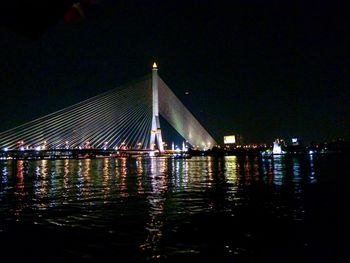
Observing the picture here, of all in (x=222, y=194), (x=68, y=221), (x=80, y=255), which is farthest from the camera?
(x=222, y=194)

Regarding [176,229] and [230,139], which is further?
[230,139]

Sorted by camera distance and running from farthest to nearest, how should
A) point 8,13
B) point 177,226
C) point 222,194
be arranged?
point 222,194 → point 177,226 → point 8,13

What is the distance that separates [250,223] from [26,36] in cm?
987

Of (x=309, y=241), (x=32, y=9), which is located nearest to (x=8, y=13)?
(x=32, y=9)

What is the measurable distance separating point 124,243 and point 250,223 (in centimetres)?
385

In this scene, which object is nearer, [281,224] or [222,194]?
[281,224]

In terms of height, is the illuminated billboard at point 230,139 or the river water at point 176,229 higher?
the illuminated billboard at point 230,139

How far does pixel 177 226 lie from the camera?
10.6 meters

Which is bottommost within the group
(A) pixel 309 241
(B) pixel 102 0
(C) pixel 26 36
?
(A) pixel 309 241

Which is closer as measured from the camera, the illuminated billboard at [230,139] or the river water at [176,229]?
the river water at [176,229]

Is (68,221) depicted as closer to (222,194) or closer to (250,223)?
(250,223)

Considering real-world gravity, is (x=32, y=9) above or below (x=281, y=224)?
above

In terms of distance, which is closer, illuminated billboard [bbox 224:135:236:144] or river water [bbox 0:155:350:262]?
river water [bbox 0:155:350:262]

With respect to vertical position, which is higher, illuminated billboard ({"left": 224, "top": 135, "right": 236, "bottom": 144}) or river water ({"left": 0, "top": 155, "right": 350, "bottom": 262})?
illuminated billboard ({"left": 224, "top": 135, "right": 236, "bottom": 144})
